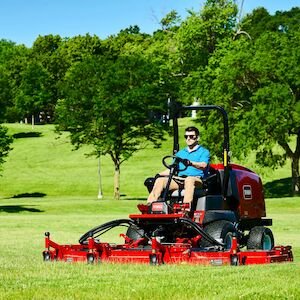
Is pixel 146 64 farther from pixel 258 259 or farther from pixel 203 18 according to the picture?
pixel 258 259

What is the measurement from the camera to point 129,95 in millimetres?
56656

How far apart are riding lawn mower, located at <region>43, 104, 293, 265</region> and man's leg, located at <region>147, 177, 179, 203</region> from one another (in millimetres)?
103

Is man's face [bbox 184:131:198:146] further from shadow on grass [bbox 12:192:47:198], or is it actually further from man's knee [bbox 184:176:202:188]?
shadow on grass [bbox 12:192:47:198]

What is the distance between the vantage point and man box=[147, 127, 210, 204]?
13.3 metres

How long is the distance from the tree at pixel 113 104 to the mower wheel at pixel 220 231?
43.0m

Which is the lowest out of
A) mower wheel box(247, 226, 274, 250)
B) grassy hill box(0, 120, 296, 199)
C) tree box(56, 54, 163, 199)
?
mower wheel box(247, 226, 274, 250)

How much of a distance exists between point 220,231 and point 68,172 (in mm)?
68510

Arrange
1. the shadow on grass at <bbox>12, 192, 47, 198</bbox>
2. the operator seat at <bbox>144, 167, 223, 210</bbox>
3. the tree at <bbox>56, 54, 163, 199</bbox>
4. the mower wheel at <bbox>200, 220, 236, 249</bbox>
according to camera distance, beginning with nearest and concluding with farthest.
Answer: the mower wheel at <bbox>200, 220, 236, 249</bbox> < the operator seat at <bbox>144, 167, 223, 210</bbox> < the tree at <bbox>56, 54, 163, 199</bbox> < the shadow on grass at <bbox>12, 192, 47, 198</bbox>

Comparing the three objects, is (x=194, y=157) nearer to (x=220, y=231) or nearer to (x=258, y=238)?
(x=220, y=231)

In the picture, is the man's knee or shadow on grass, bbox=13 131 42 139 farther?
shadow on grass, bbox=13 131 42 139

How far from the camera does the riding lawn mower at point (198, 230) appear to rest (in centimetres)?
1217

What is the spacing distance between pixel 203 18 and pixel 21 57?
43.4 metres

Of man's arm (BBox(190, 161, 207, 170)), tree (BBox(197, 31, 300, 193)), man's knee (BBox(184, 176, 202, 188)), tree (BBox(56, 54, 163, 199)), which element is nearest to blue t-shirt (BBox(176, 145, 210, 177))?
man's arm (BBox(190, 161, 207, 170))

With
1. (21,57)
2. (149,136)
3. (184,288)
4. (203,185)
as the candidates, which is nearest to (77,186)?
(149,136)
